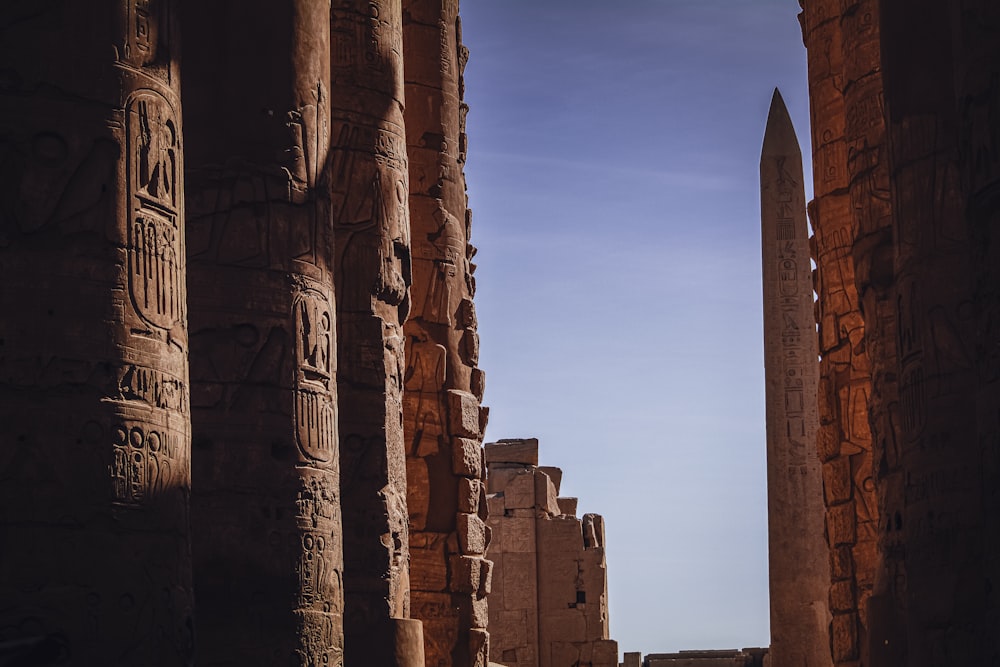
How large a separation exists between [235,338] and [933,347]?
4551mm

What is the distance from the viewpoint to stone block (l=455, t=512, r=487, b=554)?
1773 cm

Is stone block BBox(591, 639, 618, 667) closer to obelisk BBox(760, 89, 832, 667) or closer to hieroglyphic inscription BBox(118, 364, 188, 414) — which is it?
obelisk BBox(760, 89, 832, 667)

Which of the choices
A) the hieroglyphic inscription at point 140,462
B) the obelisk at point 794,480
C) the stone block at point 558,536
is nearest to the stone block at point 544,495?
the stone block at point 558,536

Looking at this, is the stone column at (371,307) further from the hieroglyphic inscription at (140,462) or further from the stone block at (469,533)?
the hieroglyphic inscription at (140,462)

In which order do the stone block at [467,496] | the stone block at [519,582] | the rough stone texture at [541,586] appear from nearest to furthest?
1. the stone block at [467,496]
2. the rough stone texture at [541,586]
3. the stone block at [519,582]

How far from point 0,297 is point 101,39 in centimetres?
142

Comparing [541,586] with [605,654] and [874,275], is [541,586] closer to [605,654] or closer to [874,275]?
[605,654]

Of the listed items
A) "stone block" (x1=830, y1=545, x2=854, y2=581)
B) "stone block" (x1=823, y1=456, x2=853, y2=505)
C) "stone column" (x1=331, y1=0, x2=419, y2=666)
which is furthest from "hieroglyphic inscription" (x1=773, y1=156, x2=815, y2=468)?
"stone column" (x1=331, y1=0, x2=419, y2=666)

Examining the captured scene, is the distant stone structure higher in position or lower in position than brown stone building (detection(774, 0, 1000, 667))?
lower

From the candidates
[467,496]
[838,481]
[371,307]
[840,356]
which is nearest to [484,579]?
[467,496]

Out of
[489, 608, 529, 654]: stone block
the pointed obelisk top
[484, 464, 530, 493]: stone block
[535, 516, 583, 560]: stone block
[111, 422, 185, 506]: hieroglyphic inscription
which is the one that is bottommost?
[489, 608, 529, 654]: stone block

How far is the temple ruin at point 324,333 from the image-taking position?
838 centimetres

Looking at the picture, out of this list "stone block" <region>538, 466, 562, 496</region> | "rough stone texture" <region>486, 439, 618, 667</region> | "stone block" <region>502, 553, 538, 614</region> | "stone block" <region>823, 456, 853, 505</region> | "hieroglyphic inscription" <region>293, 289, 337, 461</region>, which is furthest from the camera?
"stone block" <region>538, 466, 562, 496</region>

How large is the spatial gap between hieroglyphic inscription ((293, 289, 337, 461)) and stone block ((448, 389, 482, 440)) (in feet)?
19.4
